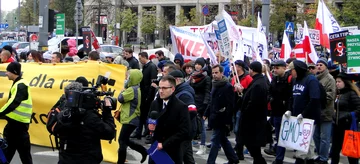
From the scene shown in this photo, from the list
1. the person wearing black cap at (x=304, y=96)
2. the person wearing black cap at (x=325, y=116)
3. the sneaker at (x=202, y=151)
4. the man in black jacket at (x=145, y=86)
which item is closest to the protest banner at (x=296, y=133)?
the person wearing black cap at (x=304, y=96)

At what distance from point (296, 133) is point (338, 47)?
2342mm

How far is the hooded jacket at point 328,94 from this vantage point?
9641 millimetres

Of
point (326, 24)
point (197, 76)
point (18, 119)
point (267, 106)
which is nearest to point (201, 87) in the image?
point (197, 76)

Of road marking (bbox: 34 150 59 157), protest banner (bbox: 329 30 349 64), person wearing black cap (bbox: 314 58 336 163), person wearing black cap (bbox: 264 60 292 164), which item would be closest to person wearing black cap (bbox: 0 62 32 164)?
road marking (bbox: 34 150 59 157)

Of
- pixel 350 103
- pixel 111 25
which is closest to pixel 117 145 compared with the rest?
pixel 350 103

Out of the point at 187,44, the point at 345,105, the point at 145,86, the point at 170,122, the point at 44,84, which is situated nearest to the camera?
the point at 170,122

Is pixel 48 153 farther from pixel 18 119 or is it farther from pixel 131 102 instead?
pixel 18 119

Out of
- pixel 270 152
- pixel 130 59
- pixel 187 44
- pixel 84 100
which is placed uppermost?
pixel 187 44

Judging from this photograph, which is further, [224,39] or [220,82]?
[224,39]

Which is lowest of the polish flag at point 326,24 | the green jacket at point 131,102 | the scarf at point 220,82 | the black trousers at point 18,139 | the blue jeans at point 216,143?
the blue jeans at point 216,143

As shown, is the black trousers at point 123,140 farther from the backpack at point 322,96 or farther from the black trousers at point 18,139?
the backpack at point 322,96

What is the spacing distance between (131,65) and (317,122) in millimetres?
5081

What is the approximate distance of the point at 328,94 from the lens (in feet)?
32.0

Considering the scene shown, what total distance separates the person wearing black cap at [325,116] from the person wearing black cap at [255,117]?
133cm
